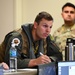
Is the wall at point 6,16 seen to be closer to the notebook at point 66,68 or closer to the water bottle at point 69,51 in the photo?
the water bottle at point 69,51

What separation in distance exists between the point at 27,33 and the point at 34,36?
89 mm

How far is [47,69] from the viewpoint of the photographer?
1.47m

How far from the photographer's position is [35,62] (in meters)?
1.88


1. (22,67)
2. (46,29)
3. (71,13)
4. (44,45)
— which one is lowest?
(22,67)

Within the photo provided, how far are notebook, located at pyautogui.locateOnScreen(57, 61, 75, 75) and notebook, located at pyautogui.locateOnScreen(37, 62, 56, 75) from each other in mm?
40

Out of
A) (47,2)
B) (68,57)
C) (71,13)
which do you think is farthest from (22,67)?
(47,2)

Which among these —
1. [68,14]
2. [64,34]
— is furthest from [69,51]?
[68,14]

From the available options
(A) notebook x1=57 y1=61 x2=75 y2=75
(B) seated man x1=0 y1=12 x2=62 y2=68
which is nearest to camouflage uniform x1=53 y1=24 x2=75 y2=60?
(B) seated man x1=0 y1=12 x2=62 y2=68

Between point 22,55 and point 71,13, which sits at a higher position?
point 71,13

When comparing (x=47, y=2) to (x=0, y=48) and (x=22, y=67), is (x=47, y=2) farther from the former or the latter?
(x=22, y=67)

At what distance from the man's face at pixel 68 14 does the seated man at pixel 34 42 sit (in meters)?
0.86

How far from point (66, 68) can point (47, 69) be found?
148 millimetres

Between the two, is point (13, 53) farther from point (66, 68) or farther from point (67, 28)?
point (67, 28)

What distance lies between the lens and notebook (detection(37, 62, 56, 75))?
1409 millimetres
